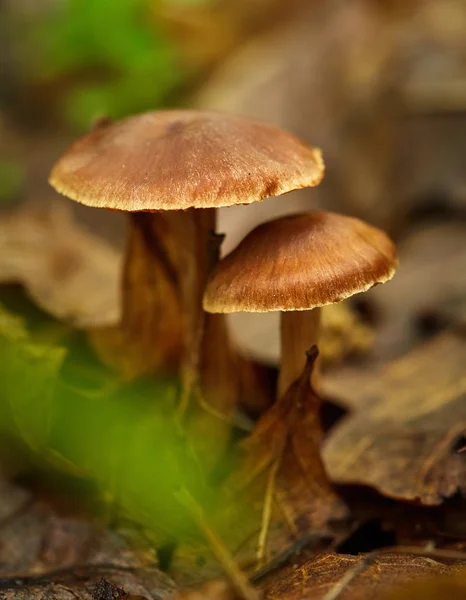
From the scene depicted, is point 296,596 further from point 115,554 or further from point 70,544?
point 70,544

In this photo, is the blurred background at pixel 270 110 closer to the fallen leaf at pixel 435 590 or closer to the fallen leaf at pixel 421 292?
the fallen leaf at pixel 421 292

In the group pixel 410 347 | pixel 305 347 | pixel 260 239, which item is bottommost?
pixel 410 347

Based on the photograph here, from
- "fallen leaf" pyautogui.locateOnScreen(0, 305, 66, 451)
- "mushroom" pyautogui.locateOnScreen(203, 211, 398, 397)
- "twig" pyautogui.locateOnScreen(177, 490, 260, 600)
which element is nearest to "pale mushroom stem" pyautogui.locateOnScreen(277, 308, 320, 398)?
"mushroom" pyautogui.locateOnScreen(203, 211, 398, 397)

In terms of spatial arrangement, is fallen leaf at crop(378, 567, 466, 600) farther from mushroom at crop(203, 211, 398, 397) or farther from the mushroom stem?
the mushroom stem

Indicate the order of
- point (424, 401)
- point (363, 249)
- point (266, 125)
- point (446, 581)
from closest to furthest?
point (446, 581) → point (363, 249) → point (266, 125) → point (424, 401)

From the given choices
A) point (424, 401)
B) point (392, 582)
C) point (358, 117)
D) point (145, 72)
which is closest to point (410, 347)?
point (424, 401)

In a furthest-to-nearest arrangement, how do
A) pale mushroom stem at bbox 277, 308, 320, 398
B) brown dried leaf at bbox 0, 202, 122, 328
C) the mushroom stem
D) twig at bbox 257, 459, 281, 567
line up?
brown dried leaf at bbox 0, 202, 122, 328 → the mushroom stem → pale mushroom stem at bbox 277, 308, 320, 398 → twig at bbox 257, 459, 281, 567
